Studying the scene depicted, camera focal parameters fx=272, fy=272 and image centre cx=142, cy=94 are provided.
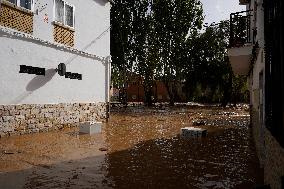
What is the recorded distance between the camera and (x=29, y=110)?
12.0 meters

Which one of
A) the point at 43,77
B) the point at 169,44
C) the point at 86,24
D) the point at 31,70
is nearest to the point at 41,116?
the point at 43,77

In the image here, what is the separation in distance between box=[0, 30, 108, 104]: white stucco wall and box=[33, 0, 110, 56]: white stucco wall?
593mm

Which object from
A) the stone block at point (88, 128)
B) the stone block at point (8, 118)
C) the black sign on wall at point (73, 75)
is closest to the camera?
the stone block at point (8, 118)

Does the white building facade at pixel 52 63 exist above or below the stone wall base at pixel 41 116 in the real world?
above

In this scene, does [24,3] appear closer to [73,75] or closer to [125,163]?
[73,75]

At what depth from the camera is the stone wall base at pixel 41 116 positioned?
1097 cm

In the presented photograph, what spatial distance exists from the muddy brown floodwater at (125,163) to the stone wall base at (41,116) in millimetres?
614

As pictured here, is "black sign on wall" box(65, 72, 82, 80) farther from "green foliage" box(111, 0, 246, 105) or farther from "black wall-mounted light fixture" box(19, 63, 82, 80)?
"green foliage" box(111, 0, 246, 105)

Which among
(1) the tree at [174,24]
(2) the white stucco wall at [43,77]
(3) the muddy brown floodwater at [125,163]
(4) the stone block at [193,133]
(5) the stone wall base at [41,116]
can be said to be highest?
(1) the tree at [174,24]

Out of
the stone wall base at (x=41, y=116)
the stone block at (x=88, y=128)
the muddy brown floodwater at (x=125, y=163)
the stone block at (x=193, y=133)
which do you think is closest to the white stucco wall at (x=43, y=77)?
the stone wall base at (x=41, y=116)

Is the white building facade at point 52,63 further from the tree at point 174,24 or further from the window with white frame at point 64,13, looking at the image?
the tree at point 174,24

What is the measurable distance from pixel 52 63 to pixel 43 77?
2.93 ft

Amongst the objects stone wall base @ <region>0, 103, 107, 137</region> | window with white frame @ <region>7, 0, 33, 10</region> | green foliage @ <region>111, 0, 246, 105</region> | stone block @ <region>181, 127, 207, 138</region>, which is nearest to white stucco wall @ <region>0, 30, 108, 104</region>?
stone wall base @ <region>0, 103, 107, 137</region>

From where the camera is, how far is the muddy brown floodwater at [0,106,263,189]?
225 inches
